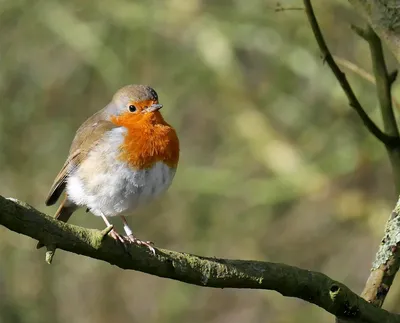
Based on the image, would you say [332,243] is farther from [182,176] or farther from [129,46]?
[129,46]

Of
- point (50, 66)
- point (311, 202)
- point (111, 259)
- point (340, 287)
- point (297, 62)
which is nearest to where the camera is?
point (111, 259)

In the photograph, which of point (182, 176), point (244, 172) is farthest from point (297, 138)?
point (182, 176)

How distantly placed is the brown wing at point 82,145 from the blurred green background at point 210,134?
2.27 metres

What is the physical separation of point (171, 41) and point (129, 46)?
37cm

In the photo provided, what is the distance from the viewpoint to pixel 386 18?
296 centimetres

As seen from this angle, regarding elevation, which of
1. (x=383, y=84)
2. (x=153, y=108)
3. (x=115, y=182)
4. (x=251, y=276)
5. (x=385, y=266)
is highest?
(x=153, y=108)

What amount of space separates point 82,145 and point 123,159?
433 mm

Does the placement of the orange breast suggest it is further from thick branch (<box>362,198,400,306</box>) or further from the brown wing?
thick branch (<box>362,198,400,306</box>)

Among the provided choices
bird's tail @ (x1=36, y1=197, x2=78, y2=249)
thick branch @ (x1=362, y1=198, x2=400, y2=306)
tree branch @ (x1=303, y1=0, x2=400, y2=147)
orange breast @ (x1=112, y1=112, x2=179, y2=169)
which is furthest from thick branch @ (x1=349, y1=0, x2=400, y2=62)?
bird's tail @ (x1=36, y1=197, x2=78, y2=249)

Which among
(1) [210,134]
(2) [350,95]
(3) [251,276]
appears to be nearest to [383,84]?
(2) [350,95]

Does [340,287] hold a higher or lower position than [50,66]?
lower

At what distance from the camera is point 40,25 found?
7.03 meters

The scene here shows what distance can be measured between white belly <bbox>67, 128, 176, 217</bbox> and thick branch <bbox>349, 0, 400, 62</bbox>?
1346 millimetres

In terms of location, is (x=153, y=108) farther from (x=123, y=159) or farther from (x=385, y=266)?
(x=385, y=266)
